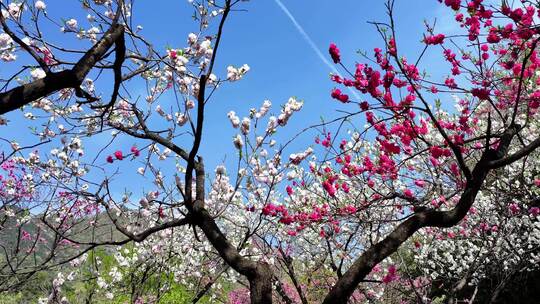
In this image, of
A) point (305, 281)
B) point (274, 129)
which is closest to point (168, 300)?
point (305, 281)

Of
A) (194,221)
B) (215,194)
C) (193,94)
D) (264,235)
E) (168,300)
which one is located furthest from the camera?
A: (168,300)

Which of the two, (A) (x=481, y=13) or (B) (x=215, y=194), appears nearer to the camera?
(A) (x=481, y=13)

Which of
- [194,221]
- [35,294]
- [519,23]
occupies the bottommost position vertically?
[194,221]

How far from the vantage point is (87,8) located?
4.74 meters

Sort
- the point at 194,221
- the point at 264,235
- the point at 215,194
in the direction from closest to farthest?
the point at 194,221 < the point at 215,194 < the point at 264,235

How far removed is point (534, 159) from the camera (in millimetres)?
9883

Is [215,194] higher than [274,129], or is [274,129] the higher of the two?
[215,194]

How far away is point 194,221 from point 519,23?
147 inches


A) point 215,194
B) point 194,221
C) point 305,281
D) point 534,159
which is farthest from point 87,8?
point 305,281

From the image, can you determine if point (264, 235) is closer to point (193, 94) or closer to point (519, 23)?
point (193, 94)

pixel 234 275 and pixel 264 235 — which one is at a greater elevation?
pixel 234 275

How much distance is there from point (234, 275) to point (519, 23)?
12.3 m

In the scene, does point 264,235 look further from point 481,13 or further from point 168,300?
point 481,13

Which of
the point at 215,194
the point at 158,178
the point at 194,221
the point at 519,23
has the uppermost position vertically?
the point at 215,194
